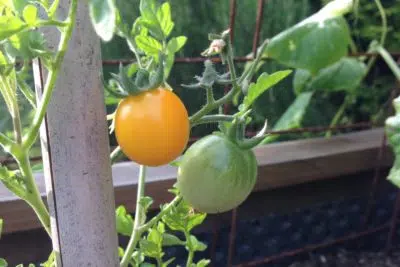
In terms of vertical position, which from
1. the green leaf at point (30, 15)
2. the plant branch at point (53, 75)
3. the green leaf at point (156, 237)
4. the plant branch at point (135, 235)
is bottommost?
the green leaf at point (156, 237)

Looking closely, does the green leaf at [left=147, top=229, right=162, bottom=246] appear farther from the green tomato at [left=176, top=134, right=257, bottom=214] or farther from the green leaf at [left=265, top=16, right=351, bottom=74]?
the green leaf at [left=265, top=16, right=351, bottom=74]

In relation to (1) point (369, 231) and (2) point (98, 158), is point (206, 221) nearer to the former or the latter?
(1) point (369, 231)

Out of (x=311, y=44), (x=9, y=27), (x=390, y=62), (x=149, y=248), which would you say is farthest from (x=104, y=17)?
(x=390, y=62)

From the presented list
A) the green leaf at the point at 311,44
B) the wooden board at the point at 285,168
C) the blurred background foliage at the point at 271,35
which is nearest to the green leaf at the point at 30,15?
the wooden board at the point at 285,168

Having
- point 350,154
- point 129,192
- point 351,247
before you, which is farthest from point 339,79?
point 129,192

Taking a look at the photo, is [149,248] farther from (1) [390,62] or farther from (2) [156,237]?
(1) [390,62]

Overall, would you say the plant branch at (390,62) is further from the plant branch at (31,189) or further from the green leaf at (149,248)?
the plant branch at (31,189)
